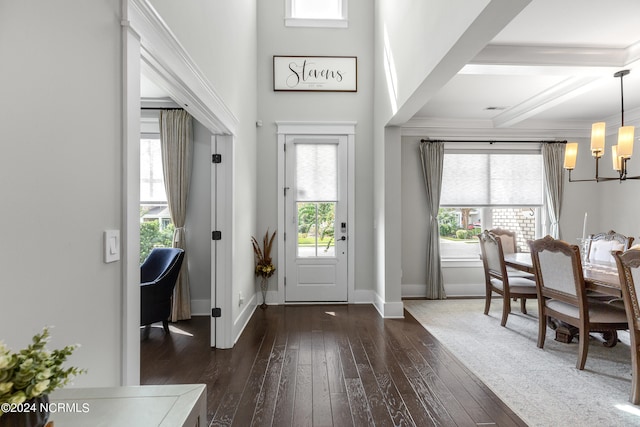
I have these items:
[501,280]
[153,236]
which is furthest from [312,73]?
[501,280]

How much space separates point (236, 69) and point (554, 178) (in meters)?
4.90

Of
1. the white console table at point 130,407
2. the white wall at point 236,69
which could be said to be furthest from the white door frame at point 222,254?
the white console table at point 130,407

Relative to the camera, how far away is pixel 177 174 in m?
4.07

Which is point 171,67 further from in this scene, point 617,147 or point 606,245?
point 606,245

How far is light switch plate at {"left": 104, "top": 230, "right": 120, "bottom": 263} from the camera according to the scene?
1268 mm

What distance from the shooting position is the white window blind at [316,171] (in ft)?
15.4

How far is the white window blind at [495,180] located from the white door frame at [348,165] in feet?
5.38

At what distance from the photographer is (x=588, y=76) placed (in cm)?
354

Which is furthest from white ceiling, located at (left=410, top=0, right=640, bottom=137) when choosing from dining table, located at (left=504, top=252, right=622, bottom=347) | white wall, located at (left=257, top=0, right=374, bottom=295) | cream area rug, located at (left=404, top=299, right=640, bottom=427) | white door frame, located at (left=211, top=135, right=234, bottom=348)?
cream area rug, located at (left=404, top=299, right=640, bottom=427)

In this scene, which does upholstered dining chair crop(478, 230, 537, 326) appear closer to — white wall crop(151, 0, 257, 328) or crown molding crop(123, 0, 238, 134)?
white wall crop(151, 0, 257, 328)

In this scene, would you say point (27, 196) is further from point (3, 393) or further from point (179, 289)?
point (179, 289)

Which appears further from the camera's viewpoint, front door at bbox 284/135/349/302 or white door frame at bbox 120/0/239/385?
front door at bbox 284/135/349/302

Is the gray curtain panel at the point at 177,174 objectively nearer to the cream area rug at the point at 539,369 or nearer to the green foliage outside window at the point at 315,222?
the green foliage outside window at the point at 315,222

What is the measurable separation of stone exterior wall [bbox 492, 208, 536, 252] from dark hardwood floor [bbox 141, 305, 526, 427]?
8.36 ft
